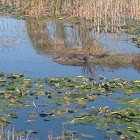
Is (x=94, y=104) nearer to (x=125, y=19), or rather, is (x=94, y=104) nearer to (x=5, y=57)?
(x=5, y=57)

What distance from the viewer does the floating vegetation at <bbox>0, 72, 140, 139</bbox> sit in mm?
5992

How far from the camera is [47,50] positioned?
11.4 m

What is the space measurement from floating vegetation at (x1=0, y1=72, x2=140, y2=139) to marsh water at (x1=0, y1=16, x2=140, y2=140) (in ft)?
0.37

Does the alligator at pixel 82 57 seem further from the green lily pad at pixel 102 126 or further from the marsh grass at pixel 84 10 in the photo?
the green lily pad at pixel 102 126

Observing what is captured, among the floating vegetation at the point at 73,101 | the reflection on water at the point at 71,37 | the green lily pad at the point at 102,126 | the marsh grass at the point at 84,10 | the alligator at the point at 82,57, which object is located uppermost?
the marsh grass at the point at 84,10

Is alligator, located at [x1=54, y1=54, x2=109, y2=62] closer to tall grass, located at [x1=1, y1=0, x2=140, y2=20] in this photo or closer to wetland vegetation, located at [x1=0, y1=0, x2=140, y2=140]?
wetland vegetation, located at [x1=0, y1=0, x2=140, y2=140]

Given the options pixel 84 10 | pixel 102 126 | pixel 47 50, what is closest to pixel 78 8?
pixel 84 10

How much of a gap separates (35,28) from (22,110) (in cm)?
823

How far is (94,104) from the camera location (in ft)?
22.7

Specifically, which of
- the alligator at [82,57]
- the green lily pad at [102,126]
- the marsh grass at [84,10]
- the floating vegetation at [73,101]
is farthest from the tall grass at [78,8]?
the green lily pad at [102,126]

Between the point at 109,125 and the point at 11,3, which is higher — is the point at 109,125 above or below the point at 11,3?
below

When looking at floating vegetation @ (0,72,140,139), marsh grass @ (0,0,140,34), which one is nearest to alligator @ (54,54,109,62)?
floating vegetation @ (0,72,140,139)

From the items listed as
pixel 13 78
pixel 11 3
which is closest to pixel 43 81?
pixel 13 78

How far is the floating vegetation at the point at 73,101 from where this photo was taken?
5992mm
